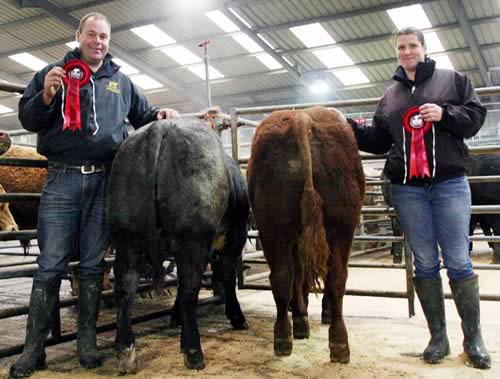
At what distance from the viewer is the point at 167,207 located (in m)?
2.66

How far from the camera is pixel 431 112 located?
2691 mm

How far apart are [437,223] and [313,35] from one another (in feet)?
35.4

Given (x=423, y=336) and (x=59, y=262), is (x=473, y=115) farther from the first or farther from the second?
(x=59, y=262)

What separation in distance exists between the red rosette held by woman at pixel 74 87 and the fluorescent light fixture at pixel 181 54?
1118 cm

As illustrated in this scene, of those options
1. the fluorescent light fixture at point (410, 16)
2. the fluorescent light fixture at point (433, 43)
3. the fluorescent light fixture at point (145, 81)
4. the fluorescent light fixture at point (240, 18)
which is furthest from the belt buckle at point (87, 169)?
the fluorescent light fixture at point (145, 81)

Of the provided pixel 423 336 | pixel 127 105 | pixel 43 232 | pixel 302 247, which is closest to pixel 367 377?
pixel 302 247

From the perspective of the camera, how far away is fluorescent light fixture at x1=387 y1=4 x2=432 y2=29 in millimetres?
10875

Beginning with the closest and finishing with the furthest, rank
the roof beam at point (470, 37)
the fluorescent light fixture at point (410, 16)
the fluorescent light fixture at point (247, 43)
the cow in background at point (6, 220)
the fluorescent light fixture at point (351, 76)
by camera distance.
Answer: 1. the cow in background at point (6, 220)
2. the roof beam at point (470, 37)
3. the fluorescent light fixture at point (410, 16)
4. the fluorescent light fixture at point (247, 43)
5. the fluorescent light fixture at point (351, 76)

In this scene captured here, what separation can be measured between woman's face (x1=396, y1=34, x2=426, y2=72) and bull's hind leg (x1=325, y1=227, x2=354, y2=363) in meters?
1.11

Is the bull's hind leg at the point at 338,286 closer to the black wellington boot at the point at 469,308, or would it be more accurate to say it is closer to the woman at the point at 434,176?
the woman at the point at 434,176

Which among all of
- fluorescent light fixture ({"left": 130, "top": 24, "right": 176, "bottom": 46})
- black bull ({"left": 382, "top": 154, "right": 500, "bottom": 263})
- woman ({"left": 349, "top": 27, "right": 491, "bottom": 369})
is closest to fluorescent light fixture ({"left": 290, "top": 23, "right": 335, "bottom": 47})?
fluorescent light fixture ({"left": 130, "top": 24, "right": 176, "bottom": 46})

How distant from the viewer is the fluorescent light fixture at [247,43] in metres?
12.9

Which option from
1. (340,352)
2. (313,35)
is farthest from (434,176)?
(313,35)

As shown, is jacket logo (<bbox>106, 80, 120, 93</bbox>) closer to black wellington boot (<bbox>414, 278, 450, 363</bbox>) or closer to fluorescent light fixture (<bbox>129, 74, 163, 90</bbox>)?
black wellington boot (<bbox>414, 278, 450, 363</bbox>)
